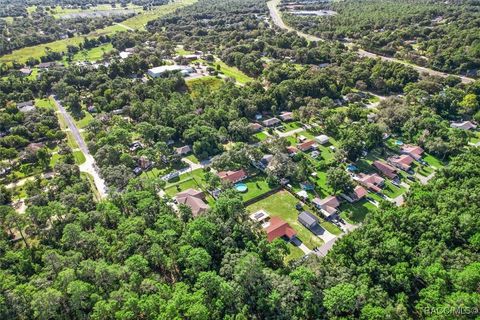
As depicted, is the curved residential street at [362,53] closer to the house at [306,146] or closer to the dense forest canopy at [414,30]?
the dense forest canopy at [414,30]

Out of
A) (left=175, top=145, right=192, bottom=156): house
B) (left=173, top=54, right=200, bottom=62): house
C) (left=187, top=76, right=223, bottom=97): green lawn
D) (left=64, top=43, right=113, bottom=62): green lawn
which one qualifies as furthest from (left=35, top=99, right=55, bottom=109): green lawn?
(left=173, top=54, right=200, bottom=62): house

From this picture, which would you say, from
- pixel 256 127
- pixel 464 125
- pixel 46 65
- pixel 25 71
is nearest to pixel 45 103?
pixel 25 71

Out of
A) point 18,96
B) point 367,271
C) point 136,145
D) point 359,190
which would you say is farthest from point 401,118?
point 18,96

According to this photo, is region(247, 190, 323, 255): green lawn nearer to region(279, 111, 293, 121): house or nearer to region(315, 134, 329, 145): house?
region(315, 134, 329, 145): house

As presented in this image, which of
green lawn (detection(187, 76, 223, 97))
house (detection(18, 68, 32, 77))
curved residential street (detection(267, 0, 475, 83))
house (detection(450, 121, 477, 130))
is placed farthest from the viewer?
house (detection(18, 68, 32, 77))

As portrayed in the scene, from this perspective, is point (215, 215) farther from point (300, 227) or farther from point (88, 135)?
point (88, 135)

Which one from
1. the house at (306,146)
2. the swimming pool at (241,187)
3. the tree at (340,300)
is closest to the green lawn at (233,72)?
the house at (306,146)
